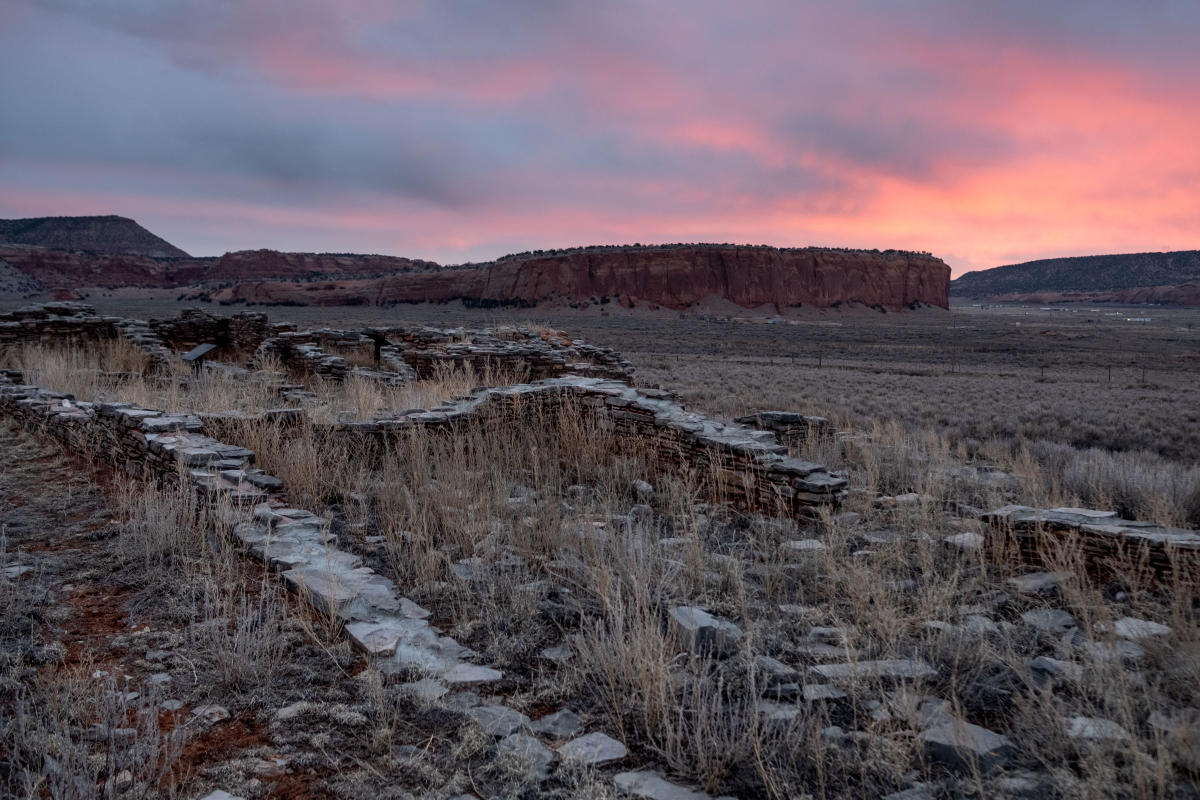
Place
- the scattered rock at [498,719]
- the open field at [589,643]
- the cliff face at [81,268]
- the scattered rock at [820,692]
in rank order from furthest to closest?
the cliff face at [81,268] < the scattered rock at [820,692] < the scattered rock at [498,719] < the open field at [589,643]

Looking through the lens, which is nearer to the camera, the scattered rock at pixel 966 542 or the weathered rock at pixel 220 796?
the weathered rock at pixel 220 796

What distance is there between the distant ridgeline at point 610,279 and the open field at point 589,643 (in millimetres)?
62911

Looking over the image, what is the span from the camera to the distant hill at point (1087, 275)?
359ft

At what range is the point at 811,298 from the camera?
250ft

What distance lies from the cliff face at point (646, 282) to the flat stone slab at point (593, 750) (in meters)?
66.4

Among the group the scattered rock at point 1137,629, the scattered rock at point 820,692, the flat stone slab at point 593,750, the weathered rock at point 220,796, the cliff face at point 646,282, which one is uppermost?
the cliff face at point 646,282

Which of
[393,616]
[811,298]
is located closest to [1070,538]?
[393,616]

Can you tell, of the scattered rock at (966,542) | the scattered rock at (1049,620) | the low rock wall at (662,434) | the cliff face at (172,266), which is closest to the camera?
the scattered rock at (1049,620)

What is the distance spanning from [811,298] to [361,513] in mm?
76384

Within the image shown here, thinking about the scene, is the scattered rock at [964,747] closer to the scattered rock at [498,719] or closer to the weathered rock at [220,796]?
the scattered rock at [498,719]

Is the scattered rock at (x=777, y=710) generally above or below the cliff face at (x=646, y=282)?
below

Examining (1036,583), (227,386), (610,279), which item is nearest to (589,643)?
(1036,583)

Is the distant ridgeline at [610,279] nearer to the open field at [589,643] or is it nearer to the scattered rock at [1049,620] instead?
the open field at [589,643]

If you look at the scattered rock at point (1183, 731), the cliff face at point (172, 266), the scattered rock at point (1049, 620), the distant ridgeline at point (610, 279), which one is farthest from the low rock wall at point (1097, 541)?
the cliff face at point (172, 266)
